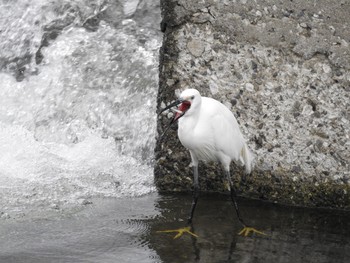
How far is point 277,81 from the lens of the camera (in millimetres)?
5734

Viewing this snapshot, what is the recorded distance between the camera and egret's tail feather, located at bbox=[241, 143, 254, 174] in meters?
5.55

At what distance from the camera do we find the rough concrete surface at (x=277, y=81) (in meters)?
5.63

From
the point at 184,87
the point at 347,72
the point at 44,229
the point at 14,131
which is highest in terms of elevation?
the point at 347,72

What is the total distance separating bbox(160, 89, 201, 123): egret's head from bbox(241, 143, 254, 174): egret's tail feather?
64cm

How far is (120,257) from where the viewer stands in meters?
4.71

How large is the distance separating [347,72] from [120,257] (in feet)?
7.18

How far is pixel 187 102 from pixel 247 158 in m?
0.78

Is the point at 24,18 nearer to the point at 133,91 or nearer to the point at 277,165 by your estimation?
the point at 133,91

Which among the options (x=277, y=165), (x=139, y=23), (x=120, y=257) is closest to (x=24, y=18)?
(x=139, y=23)

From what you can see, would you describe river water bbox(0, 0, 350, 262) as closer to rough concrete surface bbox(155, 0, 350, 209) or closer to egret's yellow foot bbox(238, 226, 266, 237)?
egret's yellow foot bbox(238, 226, 266, 237)

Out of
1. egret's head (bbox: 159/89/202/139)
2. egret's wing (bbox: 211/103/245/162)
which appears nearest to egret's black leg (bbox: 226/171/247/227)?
egret's wing (bbox: 211/103/245/162)

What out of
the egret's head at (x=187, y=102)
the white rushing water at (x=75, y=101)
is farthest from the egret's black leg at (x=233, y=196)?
the white rushing water at (x=75, y=101)

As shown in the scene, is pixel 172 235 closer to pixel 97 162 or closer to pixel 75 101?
pixel 97 162

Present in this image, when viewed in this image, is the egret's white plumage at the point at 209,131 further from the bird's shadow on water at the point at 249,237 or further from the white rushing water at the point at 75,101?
the white rushing water at the point at 75,101
